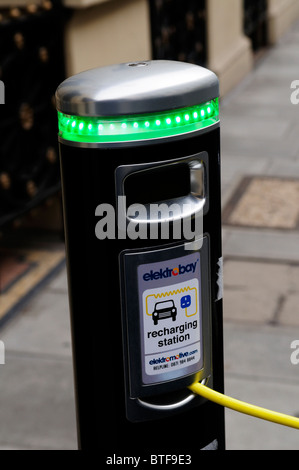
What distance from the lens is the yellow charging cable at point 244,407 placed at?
192 centimetres

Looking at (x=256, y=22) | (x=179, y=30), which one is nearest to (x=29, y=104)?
(x=179, y=30)

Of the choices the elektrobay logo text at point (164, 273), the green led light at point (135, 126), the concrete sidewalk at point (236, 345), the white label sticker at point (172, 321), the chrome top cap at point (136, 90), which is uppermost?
the chrome top cap at point (136, 90)

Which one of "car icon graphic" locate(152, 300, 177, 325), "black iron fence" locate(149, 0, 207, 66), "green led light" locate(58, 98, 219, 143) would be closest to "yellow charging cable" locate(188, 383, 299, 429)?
"car icon graphic" locate(152, 300, 177, 325)

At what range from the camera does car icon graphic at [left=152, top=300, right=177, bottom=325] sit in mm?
1856

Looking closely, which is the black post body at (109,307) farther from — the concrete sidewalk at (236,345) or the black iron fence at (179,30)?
the black iron fence at (179,30)

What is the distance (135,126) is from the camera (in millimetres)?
1737

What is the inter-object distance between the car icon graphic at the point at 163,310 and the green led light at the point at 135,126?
15.3 inches

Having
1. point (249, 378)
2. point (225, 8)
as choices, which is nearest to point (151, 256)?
point (249, 378)

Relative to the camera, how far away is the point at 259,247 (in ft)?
17.9

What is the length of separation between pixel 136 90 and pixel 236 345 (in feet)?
8.92

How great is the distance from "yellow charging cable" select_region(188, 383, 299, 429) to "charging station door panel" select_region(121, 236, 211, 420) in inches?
1.5

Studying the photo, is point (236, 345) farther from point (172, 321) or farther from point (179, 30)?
point (179, 30)

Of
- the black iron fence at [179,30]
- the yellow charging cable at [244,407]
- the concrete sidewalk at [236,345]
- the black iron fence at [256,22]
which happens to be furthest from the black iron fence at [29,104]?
the black iron fence at [256,22]
